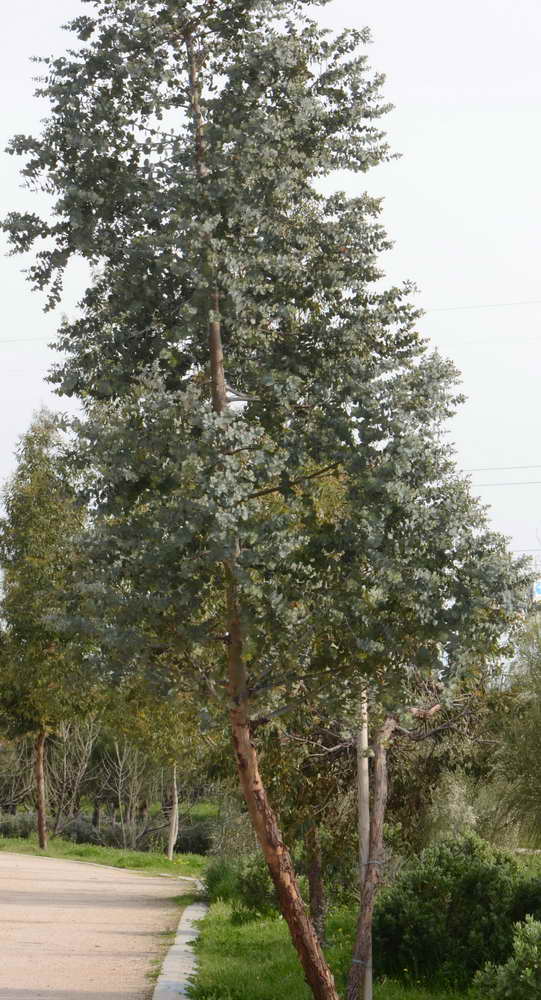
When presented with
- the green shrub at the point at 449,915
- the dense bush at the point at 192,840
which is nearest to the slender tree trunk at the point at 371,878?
the green shrub at the point at 449,915

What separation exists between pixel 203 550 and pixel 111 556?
840 mm

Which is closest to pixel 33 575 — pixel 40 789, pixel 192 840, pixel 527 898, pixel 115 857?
pixel 40 789

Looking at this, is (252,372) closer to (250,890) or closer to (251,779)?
(251,779)

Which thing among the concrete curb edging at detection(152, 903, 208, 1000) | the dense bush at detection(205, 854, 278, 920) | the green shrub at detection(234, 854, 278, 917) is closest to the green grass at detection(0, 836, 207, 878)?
the dense bush at detection(205, 854, 278, 920)

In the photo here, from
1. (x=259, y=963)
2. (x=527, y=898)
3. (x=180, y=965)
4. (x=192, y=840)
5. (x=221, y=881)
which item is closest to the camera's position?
(x=527, y=898)

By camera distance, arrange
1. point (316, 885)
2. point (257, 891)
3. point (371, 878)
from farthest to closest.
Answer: point (257, 891)
point (316, 885)
point (371, 878)

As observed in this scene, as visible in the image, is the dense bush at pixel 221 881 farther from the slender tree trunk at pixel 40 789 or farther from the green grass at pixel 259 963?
the slender tree trunk at pixel 40 789

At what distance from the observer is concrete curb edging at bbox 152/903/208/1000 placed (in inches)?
408

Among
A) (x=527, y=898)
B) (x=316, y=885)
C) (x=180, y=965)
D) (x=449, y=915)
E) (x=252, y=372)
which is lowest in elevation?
(x=180, y=965)

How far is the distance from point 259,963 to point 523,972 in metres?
4.18

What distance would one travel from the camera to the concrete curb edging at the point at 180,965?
1038 cm

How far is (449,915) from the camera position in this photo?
1149cm

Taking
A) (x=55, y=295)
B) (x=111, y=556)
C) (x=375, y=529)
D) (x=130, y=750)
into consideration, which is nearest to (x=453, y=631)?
(x=375, y=529)

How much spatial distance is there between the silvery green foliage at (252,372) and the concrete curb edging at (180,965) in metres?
3.32
